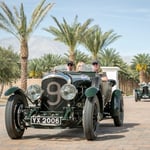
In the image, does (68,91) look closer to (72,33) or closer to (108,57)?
(72,33)

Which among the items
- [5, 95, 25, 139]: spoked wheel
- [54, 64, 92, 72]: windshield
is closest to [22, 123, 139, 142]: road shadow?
[5, 95, 25, 139]: spoked wheel

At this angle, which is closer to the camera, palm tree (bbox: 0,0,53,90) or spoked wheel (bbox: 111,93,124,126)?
spoked wheel (bbox: 111,93,124,126)

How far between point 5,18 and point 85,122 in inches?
921

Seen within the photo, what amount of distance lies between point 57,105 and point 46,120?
0.47m

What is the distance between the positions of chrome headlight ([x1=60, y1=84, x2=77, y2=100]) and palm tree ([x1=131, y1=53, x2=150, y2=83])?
62.6 meters

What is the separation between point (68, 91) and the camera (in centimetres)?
818

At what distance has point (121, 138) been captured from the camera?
838 centimetres

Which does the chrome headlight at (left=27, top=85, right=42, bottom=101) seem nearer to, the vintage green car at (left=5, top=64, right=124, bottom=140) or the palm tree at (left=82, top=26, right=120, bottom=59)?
the vintage green car at (left=5, top=64, right=124, bottom=140)

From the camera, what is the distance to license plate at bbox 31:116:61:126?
26.3 feet

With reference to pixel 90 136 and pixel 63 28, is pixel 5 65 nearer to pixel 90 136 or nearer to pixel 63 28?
pixel 63 28

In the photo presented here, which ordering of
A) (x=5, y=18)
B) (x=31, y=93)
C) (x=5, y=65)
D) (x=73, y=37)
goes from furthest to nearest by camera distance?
(x=5, y=65), (x=73, y=37), (x=5, y=18), (x=31, y=93)

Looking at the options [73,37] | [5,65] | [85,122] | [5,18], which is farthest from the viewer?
[5,65]

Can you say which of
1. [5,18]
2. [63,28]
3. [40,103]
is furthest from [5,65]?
[40,103]

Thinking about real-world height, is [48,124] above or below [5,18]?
below
